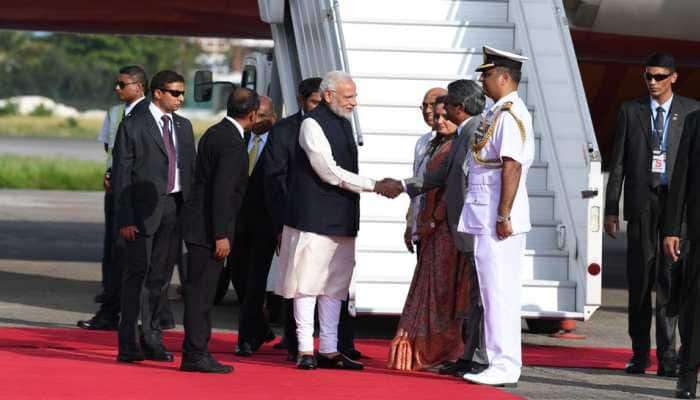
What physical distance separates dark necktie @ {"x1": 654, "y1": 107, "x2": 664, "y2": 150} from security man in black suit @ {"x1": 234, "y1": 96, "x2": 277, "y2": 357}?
8.81 feet

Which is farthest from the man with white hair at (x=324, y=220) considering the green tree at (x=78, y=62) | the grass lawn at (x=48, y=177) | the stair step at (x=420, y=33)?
the green tree at (x=78, y=62)

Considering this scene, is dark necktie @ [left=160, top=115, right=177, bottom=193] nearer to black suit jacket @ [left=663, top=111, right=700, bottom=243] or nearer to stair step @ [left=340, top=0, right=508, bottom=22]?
stair step @ [left=340, top=0, right=508, bottom=22]

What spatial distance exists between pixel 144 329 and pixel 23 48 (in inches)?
3153

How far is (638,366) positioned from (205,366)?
2.98 metres

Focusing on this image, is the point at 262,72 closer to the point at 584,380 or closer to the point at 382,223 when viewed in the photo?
the point at 382,223

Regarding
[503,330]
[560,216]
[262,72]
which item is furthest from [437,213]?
[262,72]

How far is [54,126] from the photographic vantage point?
73.3 metres

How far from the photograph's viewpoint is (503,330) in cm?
934

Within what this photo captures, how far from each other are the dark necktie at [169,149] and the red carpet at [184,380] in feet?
3.88

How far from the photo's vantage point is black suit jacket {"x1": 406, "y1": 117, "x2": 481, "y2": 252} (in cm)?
970

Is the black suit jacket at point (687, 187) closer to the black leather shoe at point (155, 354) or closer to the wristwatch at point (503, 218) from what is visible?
the wristwatch at point (503, 218)

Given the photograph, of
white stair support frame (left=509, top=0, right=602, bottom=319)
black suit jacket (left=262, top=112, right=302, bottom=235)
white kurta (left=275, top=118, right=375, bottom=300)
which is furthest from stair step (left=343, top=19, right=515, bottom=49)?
white kurta (left=275, top=118, right=375, bottom=300)

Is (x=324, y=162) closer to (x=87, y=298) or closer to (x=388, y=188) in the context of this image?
(x=388, y=188)

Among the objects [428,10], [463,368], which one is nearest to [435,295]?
[463,368]
